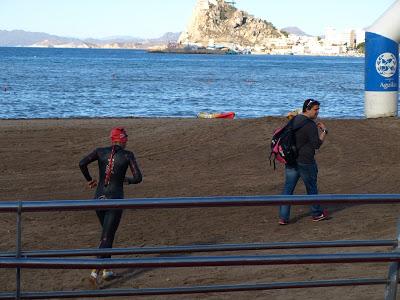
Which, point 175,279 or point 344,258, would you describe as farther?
point 175,279

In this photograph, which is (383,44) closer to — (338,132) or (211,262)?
(338,132)

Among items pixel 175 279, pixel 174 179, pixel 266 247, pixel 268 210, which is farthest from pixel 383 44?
pixel 266 247

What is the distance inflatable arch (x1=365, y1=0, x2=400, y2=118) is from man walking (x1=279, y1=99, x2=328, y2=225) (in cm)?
959

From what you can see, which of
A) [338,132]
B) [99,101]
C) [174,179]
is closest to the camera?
[174,179]

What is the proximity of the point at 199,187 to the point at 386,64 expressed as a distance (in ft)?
27.3

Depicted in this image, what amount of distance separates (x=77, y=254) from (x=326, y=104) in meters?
37.8

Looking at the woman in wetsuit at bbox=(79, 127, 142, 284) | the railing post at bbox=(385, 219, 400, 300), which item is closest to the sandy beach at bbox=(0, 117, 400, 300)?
the woman in wetsuit at bbox=(79, 127, 142, 284)

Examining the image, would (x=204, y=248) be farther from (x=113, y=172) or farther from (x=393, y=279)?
(x=113, y=172)

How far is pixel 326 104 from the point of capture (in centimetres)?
4225

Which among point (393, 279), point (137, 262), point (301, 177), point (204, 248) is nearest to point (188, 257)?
point (137, 262)

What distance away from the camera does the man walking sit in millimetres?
10352

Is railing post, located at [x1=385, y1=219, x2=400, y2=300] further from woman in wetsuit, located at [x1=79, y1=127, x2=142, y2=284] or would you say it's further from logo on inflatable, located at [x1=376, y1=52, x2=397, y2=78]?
logo on inflatable, located at [x1=376, y1=52, x2=397, y2=78]

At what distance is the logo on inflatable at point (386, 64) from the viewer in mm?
19938

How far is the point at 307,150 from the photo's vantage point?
1052 cm
